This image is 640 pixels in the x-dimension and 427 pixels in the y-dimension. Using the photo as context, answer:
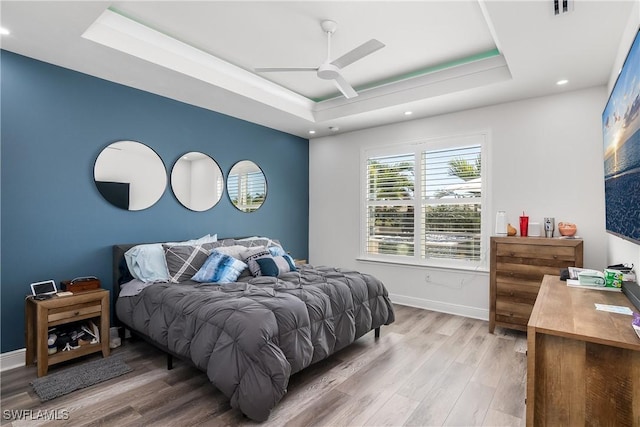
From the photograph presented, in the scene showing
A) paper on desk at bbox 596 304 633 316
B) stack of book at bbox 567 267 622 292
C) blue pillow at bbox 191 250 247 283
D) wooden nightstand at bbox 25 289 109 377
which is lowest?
wooden nightstand at bbox 25 289 109 377

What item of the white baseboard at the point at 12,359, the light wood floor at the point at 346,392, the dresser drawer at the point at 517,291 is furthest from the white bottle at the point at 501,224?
the white baseboard at the point at 12,359

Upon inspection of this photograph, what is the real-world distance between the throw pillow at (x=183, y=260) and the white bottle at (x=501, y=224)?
10.5ft

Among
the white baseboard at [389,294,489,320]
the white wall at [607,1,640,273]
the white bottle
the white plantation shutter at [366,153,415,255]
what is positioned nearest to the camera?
the white wall at [607,1,640,273]

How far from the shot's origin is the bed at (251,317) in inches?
80.7

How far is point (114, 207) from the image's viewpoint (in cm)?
340

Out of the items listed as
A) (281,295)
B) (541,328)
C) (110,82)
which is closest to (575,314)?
(541,328)

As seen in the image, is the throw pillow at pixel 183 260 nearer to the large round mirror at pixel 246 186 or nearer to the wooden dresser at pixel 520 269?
the large round mirror at pixel 246 186

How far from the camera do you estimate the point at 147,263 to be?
3.25 m

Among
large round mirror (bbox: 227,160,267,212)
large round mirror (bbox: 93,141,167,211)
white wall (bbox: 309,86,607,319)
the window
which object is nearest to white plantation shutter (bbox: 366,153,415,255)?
the window

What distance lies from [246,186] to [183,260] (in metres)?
1.68

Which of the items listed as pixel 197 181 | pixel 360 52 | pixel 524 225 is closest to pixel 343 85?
pixel 360 52

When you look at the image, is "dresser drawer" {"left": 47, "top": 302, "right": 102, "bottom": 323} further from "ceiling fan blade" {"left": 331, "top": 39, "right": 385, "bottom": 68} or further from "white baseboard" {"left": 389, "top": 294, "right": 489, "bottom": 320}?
"white baseboard" {"left": 389, "top": 294, "right": 489, "bottom": 320}

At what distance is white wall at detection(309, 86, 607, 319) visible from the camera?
3.42m

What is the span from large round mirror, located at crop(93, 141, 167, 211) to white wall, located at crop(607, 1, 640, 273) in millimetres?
4091
